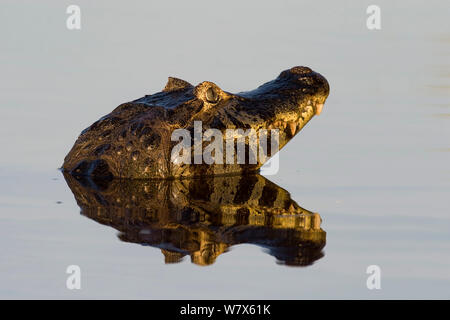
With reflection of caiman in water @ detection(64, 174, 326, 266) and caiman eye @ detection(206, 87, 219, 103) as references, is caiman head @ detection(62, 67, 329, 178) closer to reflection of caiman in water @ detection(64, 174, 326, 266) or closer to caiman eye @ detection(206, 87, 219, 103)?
caiman eye @ detection(206, 87, 219, 103)

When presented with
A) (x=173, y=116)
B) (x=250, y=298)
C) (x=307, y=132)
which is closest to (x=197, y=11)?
(x=307, y=132)

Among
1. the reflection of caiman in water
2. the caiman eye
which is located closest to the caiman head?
the caiman eye

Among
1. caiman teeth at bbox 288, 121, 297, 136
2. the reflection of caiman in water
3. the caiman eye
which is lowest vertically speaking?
the reflection of caiman in water

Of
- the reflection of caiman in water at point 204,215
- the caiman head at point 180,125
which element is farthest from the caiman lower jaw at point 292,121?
the reflection of caiman in water at point 204,215

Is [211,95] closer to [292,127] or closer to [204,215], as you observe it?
[292,127]

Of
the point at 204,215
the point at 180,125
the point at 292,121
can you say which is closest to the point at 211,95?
the point at 180,125

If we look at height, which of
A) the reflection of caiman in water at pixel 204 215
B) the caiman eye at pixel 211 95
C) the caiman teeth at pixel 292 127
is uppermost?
the caiman eye at pixel 211 95

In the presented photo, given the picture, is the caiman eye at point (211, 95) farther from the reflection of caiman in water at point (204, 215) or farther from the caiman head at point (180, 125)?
the reflection of caiman in water at point (204, 215)
